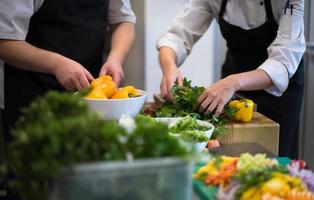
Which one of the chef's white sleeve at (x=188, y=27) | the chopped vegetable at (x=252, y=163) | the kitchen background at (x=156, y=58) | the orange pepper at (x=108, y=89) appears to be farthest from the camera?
the kitchen background at (x=156, y=58)

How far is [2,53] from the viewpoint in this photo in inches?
49.6

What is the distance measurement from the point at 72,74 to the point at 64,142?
689 millimetres

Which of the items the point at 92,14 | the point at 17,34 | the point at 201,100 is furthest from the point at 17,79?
the point at 201,100

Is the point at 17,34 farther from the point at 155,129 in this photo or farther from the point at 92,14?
the point at 155,129

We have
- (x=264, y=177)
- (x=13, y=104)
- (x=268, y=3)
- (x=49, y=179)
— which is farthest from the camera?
(x=268, y=3)

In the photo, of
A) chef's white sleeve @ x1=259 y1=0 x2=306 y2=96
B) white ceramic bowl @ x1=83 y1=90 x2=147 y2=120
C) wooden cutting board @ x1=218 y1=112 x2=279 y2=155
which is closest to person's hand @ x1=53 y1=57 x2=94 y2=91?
white ceramic bowl @ x1=83 y1=90 x2=147 y2=120

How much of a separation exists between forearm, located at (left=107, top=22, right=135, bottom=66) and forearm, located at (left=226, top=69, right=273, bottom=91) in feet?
1.07

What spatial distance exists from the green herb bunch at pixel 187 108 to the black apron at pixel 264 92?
0.27 m

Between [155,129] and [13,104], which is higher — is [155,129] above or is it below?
above

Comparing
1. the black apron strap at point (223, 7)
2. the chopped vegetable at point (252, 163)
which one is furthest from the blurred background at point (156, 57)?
the chopped vegetable at point (252, 163)

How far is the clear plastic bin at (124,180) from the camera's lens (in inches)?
21.6

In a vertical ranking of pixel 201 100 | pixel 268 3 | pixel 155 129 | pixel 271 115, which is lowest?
pixel 271 115

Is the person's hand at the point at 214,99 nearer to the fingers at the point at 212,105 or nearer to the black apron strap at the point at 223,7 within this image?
the fingers at the point at 212,105

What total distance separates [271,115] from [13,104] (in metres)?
0.78
